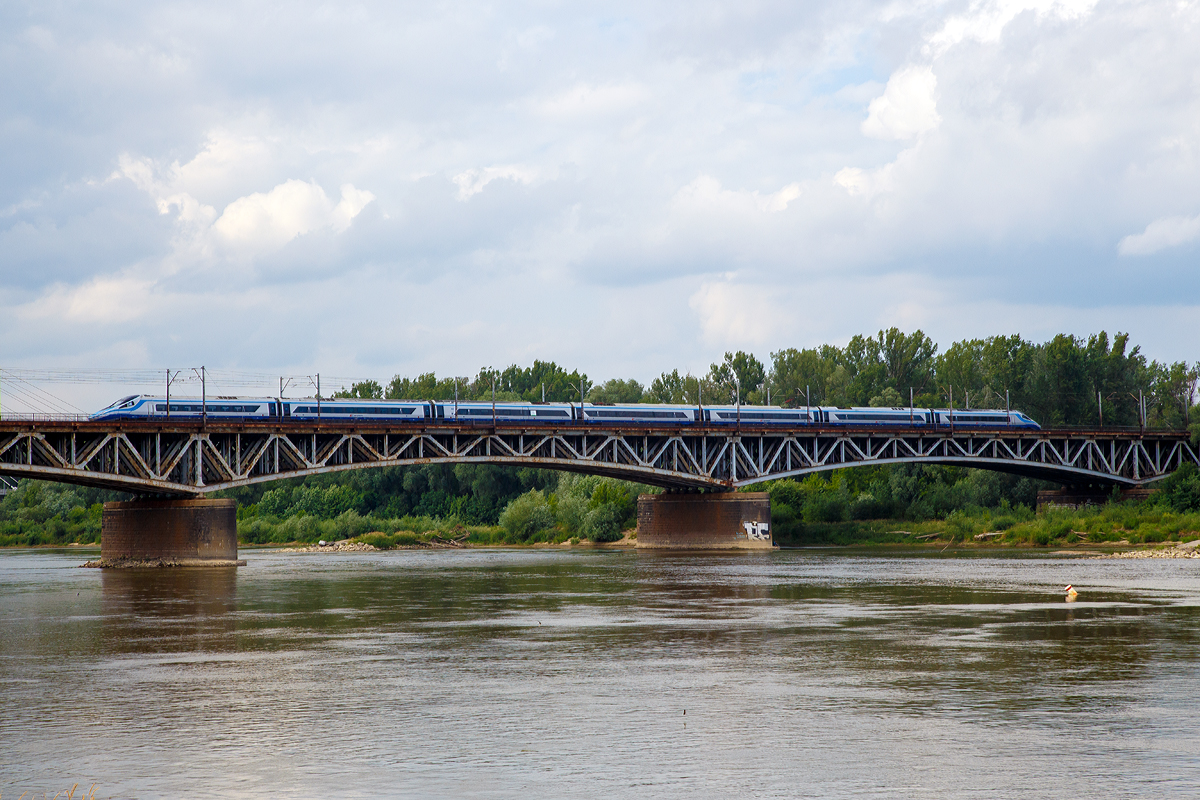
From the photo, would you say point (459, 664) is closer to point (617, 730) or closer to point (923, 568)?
point (617, 730)

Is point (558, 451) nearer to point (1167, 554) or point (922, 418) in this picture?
point (922, 418)

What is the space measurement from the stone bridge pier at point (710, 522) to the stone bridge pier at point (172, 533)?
37.9 metres

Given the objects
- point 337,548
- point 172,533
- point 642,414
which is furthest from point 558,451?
point 337,548

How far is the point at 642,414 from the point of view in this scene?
97.8 m

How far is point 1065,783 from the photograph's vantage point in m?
15.1

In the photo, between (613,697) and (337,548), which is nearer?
(613,697)

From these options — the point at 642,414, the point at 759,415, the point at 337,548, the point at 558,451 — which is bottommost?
the point at 337,548

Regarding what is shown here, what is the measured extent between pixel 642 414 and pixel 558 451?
918cm

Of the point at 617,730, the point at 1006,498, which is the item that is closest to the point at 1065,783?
the point at 617,730

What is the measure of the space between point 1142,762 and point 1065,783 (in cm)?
182

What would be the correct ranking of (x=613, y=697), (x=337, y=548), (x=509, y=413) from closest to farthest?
(x=613, y=697), (x=509, y=413), (x=337, y=548)

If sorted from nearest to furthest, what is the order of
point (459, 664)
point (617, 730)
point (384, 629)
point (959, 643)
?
point (617, 730)
point (459, 664)
point (959, 643)
point (384, 629)

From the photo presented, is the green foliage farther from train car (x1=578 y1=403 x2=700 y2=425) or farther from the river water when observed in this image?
the river water

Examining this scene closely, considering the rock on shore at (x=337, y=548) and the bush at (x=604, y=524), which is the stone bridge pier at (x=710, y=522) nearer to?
the bush at (x=604, y=524)
